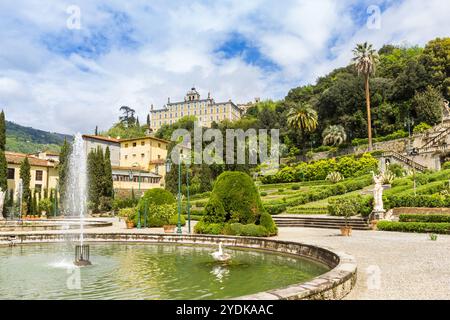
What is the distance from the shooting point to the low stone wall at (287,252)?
6355 millimetres

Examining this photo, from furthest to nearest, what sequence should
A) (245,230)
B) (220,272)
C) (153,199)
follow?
1. (153,199)
2. (245,230)
3. (220,272)

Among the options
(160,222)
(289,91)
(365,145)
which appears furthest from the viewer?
(289,91)

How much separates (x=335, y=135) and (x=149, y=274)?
203ft

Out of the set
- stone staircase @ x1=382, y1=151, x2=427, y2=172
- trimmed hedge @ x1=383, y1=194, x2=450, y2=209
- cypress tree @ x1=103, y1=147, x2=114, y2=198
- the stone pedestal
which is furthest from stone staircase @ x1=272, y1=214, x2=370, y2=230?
cypress tree @ x1=103, y1=147, x2=114, y2=198

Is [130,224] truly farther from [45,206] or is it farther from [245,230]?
[45,206]

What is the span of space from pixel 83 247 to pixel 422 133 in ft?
180

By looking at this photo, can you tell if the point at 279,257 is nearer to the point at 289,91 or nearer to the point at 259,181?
the point at 259,181

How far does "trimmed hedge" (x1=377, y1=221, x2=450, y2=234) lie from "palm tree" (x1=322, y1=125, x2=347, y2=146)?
4650 cm

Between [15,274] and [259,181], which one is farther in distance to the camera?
[259,181]

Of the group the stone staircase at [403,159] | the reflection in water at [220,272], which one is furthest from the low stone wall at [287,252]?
the stone staircase at [403,159]

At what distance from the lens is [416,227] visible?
20922mm

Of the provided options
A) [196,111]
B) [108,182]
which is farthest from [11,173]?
[196,111]
